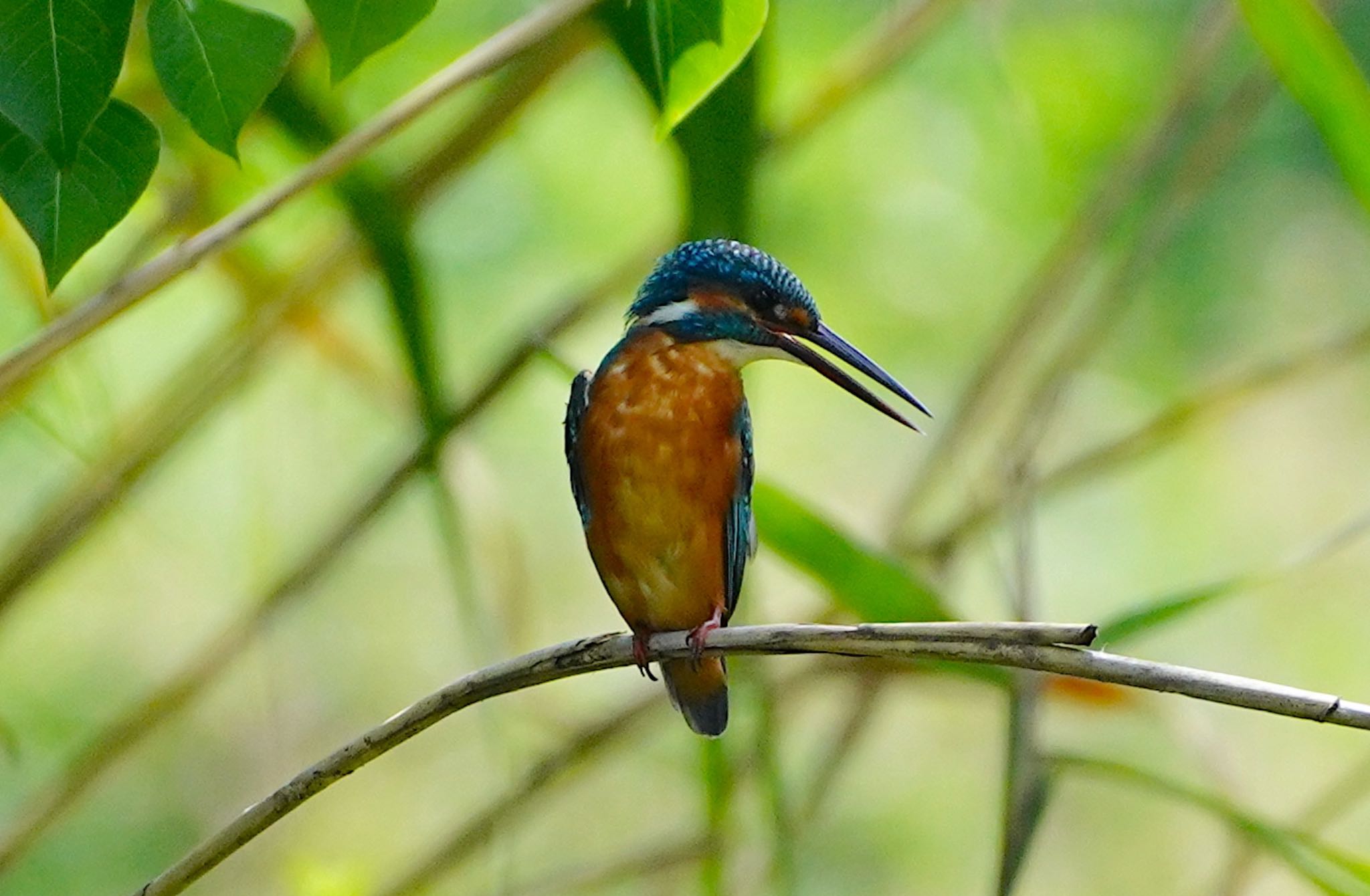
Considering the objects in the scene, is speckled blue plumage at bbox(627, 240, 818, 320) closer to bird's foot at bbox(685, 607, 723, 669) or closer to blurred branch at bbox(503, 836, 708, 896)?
bird's foot at bbox(685, 607, 723, 669)

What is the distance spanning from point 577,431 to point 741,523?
0.22 m

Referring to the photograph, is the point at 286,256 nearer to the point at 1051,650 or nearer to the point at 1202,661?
the point at 1051,650

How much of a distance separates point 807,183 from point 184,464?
1.60m

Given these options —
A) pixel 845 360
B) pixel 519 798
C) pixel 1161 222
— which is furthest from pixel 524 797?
pixel 1161 222

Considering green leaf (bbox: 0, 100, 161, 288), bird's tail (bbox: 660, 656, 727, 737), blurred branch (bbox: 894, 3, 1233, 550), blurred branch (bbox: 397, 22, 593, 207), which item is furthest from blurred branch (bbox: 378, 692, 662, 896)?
green leaf (bbox: 0, 100, 161, 288)

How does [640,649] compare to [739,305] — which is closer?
[640,649]

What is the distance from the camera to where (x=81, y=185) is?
0.90m

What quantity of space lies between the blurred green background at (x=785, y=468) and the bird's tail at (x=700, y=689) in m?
0.22

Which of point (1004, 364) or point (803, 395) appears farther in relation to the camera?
point (803, 395)

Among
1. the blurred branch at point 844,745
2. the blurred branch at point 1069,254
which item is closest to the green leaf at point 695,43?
the blurred branch at point 844,745

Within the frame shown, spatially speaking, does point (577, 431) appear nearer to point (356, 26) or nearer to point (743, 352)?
point (743, 352)

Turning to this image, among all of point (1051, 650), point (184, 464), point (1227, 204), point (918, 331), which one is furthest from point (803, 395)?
point (1051, 650)

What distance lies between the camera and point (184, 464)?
11.7ft

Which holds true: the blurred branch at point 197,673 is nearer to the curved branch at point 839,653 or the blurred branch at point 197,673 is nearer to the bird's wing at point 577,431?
the bird's wing at point 577,431
